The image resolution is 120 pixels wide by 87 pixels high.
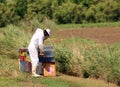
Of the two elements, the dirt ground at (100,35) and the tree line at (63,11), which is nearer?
the dirt ground at (100,35)

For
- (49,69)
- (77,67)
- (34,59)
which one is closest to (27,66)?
(34,59)

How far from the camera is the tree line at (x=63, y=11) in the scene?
60938 mm

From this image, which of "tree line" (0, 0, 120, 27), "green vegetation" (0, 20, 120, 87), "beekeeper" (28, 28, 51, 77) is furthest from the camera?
"tree line" (0, 0, 120, 27)

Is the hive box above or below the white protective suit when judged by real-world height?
below

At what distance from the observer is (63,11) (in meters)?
63.9

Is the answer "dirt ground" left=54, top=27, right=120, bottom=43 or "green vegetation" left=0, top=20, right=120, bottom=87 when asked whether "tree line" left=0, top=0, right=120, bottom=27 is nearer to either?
"dirt ground" left=54, top=27, right=120, bottom=43

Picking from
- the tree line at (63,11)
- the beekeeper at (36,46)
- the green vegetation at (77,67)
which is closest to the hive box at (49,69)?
the green vegetation at (77,67)

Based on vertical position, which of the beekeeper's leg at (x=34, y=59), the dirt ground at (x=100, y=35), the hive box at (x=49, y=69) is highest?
the beekeeper's leg at (x=34, y=59)

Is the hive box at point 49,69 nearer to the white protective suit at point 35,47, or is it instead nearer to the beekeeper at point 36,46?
the beekeeper at point 36,46

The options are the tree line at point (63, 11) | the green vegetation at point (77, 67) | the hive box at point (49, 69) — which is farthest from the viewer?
the tree line at point (63, 11)

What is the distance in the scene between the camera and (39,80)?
1451 cm

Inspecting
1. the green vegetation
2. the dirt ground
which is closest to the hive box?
the green vegetation

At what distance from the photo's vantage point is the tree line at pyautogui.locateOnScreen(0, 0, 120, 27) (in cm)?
6094

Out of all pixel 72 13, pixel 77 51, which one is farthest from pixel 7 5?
pixel 77 51
